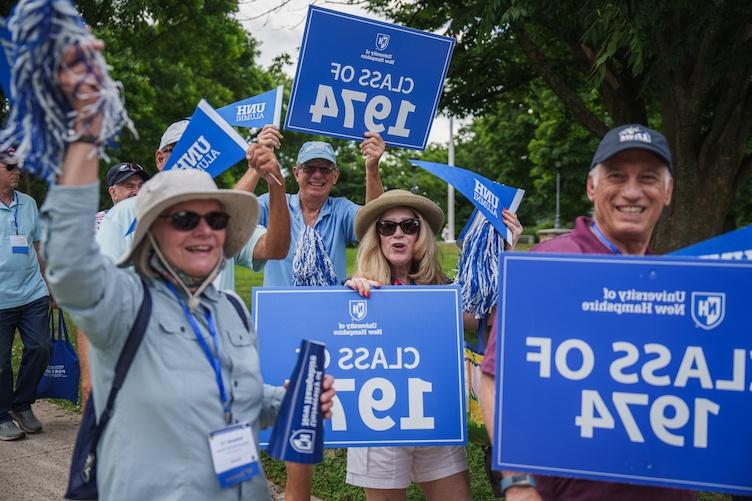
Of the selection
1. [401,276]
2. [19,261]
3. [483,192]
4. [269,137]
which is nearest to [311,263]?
[401,276]

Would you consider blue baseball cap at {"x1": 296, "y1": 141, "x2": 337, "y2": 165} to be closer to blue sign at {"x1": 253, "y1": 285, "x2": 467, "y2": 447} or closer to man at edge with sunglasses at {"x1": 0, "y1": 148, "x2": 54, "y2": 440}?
blue sign at {"x1": 253, "y1": 285, "x2": 467, "y2": 447}

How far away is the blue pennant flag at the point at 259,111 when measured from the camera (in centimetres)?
382

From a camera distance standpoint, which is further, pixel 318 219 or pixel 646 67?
pixel 646 67

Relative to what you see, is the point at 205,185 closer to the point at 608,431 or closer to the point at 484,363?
the point at 484,363

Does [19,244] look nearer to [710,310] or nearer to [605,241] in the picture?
[605,241]

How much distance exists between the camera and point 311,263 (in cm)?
400

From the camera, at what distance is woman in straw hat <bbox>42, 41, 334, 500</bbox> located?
174cm

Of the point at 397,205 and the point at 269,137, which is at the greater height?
the point at 269,137

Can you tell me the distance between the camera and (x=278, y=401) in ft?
7.83

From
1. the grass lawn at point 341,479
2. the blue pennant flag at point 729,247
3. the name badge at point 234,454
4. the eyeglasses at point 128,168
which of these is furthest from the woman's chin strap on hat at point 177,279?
the eyeglasses at point 128,168

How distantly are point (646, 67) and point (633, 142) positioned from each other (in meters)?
5.79

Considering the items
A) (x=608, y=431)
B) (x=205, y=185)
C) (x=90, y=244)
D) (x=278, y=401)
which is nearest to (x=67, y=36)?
(x=90, y=244)

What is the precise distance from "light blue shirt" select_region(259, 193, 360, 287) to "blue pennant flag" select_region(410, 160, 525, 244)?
2.93ft

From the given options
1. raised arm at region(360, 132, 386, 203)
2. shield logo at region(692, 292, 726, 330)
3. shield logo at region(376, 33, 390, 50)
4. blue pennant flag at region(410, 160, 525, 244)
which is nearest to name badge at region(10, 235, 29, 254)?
raised arm at region(360, 132, 386, 203)
